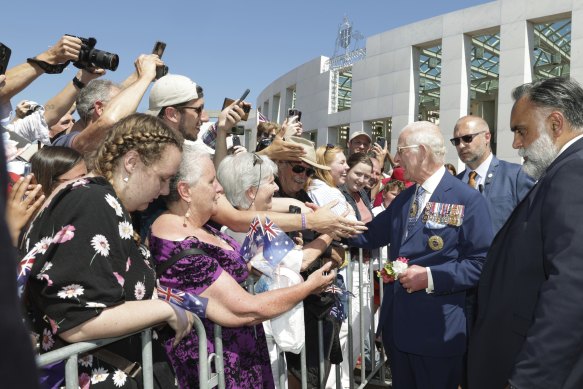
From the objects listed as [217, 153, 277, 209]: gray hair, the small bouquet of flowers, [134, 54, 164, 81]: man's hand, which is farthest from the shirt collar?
[134, 54, 164, 81]: man's hand

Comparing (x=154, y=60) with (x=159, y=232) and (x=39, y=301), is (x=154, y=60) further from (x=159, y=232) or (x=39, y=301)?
(x=39, y=301)

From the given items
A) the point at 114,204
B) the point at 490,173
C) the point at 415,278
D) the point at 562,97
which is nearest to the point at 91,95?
the point at 114,204

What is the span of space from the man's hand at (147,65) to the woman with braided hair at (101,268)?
1157mm

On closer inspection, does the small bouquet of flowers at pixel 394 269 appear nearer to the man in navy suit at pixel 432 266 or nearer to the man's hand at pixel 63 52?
the man in navy suit at pixel 432 266

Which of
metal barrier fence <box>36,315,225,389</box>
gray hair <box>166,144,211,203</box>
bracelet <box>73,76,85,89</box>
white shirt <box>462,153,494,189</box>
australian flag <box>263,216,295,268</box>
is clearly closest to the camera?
metal barrier fence <box>36,315,225,389</box>

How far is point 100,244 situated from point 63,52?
196 cm

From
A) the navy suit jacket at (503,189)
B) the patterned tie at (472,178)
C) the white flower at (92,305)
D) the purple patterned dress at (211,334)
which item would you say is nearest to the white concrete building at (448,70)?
the patterned tie at (472,178)

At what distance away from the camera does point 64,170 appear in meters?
2.94

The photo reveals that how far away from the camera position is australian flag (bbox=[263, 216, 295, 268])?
9.20 ft

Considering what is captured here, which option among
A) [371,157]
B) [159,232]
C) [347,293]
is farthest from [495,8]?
[159,232]

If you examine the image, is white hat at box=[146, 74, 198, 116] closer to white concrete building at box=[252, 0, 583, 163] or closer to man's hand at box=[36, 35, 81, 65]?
man's hand at box=[36, 35, 81, 65]

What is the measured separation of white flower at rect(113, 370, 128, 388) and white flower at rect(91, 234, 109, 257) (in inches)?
18.0

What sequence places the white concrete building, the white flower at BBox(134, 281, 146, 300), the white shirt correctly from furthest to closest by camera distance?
1. the white concrete building
2. the white shirt
3. the white flower at BBox(134, 281, 146, 300)

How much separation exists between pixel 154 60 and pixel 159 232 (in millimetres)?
1367
